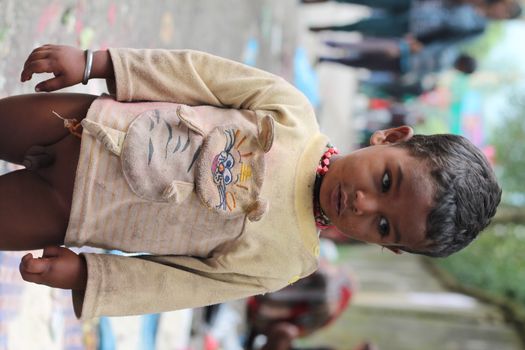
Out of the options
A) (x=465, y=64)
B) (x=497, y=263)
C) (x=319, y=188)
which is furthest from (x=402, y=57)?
(x=319, y=188)

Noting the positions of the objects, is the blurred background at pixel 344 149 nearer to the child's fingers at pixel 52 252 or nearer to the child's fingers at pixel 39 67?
the child's fingers at pixel 39 67

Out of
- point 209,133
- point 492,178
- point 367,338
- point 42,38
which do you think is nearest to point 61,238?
point 209,133

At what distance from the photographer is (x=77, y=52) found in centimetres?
133

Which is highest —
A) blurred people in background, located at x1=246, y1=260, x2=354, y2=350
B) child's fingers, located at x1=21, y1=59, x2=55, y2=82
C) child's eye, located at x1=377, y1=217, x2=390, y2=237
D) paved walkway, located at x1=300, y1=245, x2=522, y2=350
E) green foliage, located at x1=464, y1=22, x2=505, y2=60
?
child's fingers, located at x1=21, y1=59, x2=55, y2=82

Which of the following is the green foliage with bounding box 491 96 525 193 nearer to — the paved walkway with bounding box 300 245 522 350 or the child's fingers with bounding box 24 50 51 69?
the paved walkway with bounding box 300 245 522 350

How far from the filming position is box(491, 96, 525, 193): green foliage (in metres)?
6.38

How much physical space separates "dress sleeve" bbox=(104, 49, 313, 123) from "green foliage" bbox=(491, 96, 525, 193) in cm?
546

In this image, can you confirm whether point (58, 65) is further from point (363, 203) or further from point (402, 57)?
point (402, 57)

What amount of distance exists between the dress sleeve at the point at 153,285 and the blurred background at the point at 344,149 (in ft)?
2.53

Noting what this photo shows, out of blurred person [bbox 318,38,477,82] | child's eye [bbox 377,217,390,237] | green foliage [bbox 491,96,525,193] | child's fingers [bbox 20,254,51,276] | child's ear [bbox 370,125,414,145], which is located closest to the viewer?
child's fingers [bbox 20,254,51,276]

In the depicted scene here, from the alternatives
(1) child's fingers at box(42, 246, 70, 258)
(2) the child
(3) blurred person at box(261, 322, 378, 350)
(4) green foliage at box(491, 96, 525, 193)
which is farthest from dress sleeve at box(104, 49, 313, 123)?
(4) green foliage at box(491, 96, 525, 193)

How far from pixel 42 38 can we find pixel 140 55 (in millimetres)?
788

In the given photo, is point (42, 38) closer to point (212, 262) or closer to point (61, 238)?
point (61, 238)

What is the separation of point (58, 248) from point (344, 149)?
7076mm
